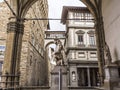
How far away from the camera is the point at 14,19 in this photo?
7.35 meters

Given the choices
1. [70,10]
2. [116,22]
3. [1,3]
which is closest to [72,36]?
[70,10]

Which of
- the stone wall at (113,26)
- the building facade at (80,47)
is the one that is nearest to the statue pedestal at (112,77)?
the stone wall at (113,26)

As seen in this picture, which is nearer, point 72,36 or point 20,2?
point 20,2

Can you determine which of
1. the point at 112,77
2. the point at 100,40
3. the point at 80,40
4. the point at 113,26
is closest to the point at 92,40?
the point at 80,40

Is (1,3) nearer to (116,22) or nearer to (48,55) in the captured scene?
(116,22)

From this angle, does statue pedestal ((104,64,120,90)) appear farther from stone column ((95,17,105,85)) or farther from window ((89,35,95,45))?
window ((89,35,95,45))

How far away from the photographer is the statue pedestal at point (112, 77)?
454cm

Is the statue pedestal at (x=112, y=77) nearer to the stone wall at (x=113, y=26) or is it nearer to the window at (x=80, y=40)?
the stone wall at (x=113, y=26)

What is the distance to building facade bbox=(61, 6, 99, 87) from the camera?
62.2 ft

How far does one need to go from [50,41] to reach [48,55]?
6.22 m

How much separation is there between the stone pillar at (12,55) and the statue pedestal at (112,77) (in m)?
4.27

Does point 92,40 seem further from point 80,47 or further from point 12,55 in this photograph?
point 12,55

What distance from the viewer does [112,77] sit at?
4812 mm

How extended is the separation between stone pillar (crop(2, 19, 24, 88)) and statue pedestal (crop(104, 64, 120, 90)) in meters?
4.27
